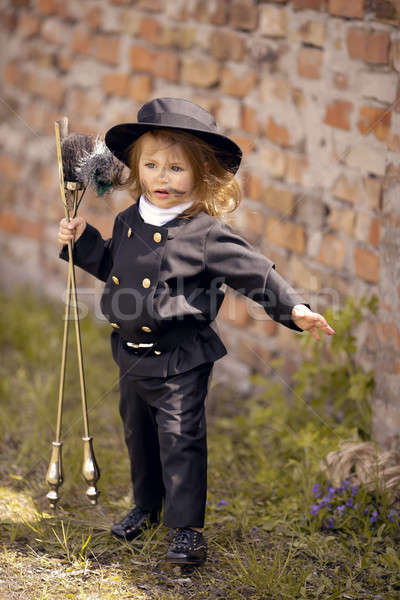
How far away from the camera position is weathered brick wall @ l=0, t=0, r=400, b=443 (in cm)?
307

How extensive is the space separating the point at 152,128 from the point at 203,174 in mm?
214

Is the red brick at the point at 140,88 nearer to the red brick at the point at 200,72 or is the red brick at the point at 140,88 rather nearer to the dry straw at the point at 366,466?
the red brick at the point at 200,72

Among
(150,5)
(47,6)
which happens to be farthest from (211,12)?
(47,6)

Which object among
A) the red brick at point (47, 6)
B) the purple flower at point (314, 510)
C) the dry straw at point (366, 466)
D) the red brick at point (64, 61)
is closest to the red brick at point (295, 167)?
the dry straw at point (366, 466)

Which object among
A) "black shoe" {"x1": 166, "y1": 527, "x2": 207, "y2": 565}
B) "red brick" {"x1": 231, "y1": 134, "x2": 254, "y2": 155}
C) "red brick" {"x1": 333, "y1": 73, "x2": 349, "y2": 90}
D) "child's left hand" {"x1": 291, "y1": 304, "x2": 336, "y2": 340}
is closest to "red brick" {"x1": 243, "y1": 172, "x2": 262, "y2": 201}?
"red brick" {"x1": 231, "y1": 134, "x2": 254, "y2": 155}

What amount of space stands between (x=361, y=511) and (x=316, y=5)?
7.08 ft

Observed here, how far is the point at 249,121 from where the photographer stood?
3.79 metres

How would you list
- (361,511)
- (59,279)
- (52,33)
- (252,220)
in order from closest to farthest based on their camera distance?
(361,511), (252,220), (52,33), (59,279)

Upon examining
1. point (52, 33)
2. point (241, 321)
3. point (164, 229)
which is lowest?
point (241, 321)

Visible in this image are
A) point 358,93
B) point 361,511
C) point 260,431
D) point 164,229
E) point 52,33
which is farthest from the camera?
point 52,33

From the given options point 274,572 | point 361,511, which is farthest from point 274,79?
point 274,572

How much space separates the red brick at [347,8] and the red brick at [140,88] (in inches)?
53.0

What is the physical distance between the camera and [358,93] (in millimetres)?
3178

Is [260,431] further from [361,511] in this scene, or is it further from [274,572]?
[274,572]
